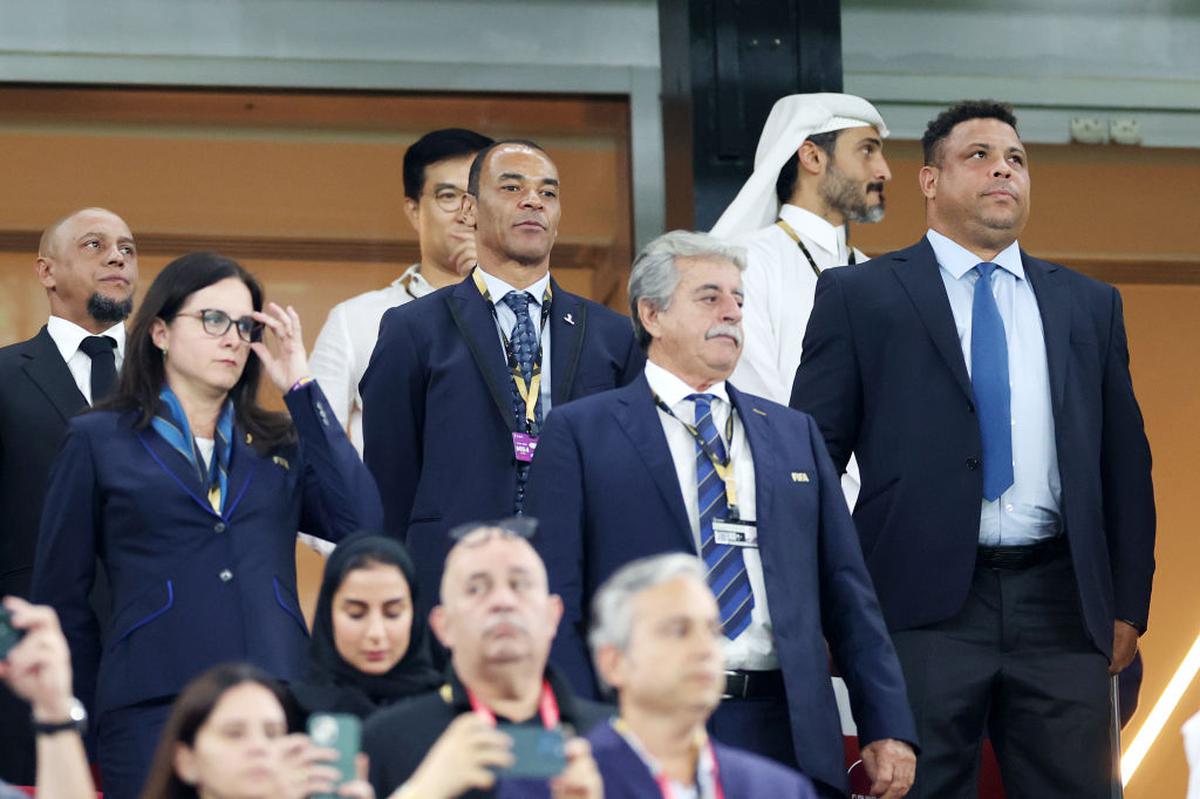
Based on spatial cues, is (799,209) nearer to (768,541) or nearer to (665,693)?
(768,541)

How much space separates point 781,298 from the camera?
6.04 m

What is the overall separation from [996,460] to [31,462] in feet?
7.14

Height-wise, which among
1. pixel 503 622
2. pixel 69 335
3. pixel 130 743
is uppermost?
pixel 69 335

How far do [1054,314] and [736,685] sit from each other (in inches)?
50.9

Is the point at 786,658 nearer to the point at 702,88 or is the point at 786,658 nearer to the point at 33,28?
the point at 702,88

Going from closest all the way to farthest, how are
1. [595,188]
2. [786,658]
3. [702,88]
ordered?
[786,658] < [702,88] < [595,188]

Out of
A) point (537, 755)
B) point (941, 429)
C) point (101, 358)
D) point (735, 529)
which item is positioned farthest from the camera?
point (101, 358)

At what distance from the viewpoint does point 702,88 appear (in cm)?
764

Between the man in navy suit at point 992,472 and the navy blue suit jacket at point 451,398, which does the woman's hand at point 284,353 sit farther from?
the man in navy suit at point 992,472

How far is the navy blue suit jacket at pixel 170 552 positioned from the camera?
4.50 meters

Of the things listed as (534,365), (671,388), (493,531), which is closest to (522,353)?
(534,365)

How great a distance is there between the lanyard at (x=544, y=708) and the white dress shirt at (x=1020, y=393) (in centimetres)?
161

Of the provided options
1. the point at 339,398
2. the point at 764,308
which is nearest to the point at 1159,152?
the point at 764,308

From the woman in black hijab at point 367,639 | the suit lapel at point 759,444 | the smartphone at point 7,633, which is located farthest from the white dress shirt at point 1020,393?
the smartphone at point 7,633
